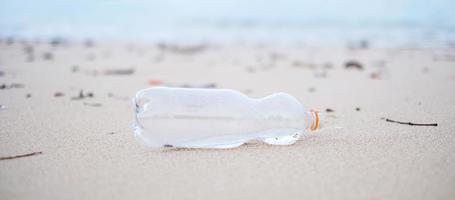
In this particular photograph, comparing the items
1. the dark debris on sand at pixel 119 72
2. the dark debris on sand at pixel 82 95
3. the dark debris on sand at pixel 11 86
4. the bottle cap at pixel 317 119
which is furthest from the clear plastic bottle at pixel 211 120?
the dark debris on sand at pixel 119 72

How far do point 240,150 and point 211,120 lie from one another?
0.56ft

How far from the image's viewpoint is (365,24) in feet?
42.3

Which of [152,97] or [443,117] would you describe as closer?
[152,97]

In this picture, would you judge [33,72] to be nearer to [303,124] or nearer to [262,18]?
[303,124]

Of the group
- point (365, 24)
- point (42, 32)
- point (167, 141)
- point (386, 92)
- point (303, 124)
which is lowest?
point (167, 141)

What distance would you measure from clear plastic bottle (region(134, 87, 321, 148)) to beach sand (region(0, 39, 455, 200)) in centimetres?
6

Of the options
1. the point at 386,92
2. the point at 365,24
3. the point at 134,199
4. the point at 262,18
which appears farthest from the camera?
the point at 262,18

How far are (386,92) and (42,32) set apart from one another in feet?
28.1

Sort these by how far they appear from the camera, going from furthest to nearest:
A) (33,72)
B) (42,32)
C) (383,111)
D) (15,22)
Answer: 1. (15,22)
2. (42,32)
3. (33,72)
4. (383,111)

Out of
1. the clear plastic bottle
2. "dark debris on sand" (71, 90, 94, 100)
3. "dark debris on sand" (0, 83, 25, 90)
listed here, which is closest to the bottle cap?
the clear plastic bottle

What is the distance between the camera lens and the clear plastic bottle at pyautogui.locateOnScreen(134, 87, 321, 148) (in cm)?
185

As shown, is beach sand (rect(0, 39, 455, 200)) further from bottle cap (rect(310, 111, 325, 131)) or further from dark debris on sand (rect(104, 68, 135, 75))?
dark debris on sand (rect(104, 68, 135, 75))

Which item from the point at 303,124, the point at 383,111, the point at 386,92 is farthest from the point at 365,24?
the point at 303,124

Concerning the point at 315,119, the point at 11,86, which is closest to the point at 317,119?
the point at 315,119
